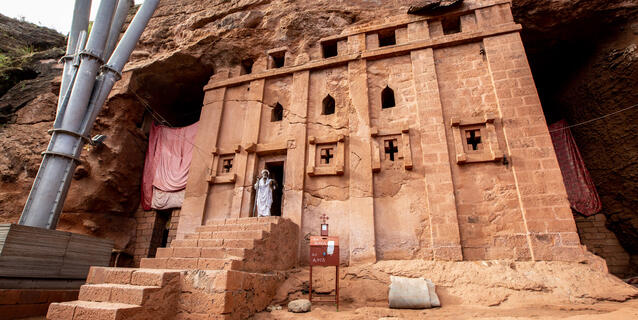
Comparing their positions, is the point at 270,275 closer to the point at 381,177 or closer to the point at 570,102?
the point at 381,177

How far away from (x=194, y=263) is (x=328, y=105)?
22.1 feet

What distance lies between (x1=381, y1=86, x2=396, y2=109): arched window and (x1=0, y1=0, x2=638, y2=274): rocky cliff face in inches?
Answer: 119

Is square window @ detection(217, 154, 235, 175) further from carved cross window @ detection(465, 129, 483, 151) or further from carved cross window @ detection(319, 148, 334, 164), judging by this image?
carved cross window @ detection(465, 129, 483, 151)

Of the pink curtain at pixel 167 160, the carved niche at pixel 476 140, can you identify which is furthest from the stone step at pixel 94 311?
the pink curtain at pixel 167 160

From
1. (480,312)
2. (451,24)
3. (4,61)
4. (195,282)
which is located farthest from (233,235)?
(4,61)

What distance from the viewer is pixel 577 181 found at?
36.2 ft

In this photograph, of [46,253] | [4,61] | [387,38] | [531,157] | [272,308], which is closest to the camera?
[272,308]

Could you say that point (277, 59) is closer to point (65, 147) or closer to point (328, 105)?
point (328, 105)

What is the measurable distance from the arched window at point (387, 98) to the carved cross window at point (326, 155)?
2.31 meters

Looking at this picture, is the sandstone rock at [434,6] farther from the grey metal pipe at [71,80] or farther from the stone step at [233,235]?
the grey metal pipe at [71,80]

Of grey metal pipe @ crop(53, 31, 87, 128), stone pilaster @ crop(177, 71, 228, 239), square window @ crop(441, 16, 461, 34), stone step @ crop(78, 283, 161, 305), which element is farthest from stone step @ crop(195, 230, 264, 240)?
square window @ crop(441, 16, 461, 34)

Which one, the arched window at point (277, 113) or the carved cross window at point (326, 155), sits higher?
the arched window at point (277, 113)

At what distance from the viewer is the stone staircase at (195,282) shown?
4176 mm

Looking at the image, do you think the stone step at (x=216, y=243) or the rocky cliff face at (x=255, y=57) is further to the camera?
the rocky cliff face at (x=255, y=57)
